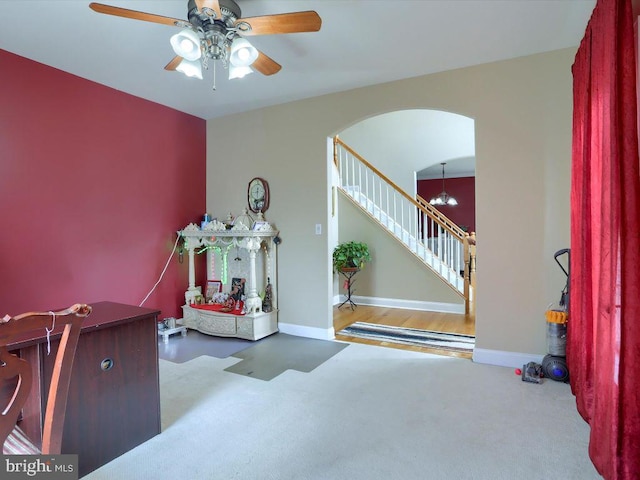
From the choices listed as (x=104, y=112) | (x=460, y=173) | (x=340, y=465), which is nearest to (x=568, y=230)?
(x=340, y=465)

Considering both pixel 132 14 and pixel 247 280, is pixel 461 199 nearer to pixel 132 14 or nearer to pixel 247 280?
pixel 247 280

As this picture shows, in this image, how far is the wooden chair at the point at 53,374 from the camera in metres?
0.95

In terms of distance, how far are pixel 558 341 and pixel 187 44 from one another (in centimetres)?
322

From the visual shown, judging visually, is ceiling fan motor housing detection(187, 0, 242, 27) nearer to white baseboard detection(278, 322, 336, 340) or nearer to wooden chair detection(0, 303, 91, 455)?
wooden chair detection(0, 303, 91, 455)

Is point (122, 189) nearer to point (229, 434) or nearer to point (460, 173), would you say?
point (229, 434)

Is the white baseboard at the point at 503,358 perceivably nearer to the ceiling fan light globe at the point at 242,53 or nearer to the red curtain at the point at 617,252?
the red curtain at the point at 617,252

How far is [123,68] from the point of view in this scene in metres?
3.22

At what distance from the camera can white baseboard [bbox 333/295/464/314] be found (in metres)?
5.05

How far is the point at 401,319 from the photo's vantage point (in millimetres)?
4727

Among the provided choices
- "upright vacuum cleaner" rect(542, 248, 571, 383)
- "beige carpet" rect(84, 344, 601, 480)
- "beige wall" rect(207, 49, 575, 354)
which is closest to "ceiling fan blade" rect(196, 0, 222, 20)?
"beige wall" rect(207, 49, 575, 354)

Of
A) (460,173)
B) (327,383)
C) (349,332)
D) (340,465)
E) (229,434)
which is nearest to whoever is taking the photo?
(340,465)

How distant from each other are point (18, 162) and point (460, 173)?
10036mm

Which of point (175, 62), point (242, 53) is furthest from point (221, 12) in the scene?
point (175, 62)

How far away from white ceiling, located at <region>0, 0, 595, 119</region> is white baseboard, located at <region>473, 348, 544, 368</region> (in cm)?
246
